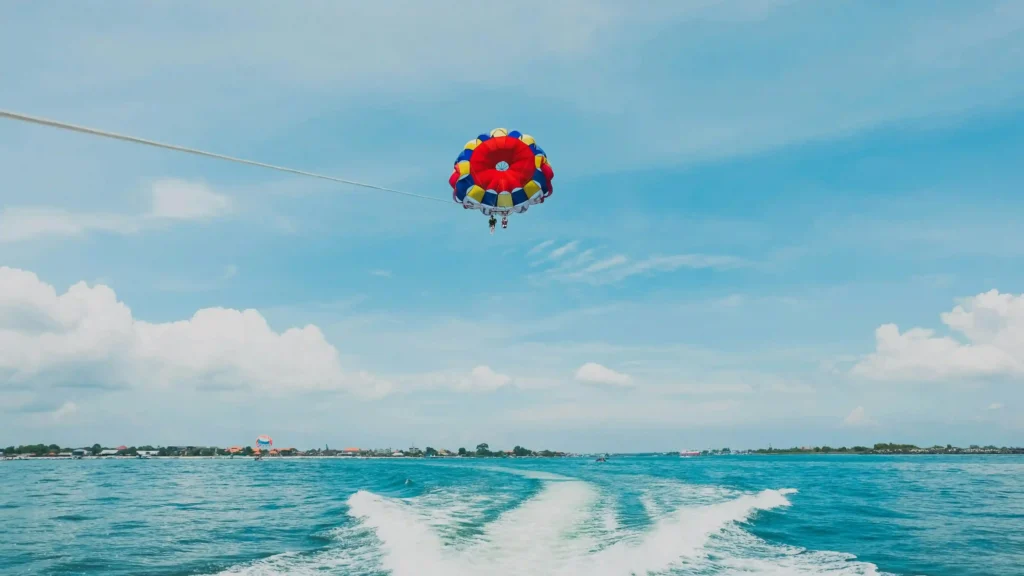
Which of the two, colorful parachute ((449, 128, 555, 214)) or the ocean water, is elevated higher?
colorful parachute ((449, 128, 555, 214))

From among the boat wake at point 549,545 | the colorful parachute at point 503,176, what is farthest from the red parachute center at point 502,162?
the boat wake at point 549,545

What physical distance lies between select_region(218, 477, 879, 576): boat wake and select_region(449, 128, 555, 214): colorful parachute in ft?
36.1

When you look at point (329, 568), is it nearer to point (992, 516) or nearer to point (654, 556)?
point (654, 556)

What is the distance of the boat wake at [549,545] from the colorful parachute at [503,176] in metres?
11.0

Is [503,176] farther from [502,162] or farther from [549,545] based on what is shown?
[549,545]

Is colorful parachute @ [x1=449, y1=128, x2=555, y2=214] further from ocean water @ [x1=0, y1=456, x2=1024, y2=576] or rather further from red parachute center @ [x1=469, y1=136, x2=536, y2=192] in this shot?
ocean water @ [x1=0, y1=456, x2=1024, y2=576]

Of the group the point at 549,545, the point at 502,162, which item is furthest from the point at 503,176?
the point at 549,545

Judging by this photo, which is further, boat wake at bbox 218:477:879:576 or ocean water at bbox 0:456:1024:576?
ocean water at bbox 0:456:1024:576

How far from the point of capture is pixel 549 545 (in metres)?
19.5

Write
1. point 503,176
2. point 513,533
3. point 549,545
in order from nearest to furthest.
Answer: point 503,176 → point 549,545 → point 513,533

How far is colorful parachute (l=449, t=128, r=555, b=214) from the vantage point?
58.2ft

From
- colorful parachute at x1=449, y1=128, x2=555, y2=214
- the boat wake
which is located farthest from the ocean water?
colorful parachute at x1=449, y1=128, x2=555, y2=214

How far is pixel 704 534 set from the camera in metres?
21.9

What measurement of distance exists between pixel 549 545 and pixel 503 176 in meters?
12.7
